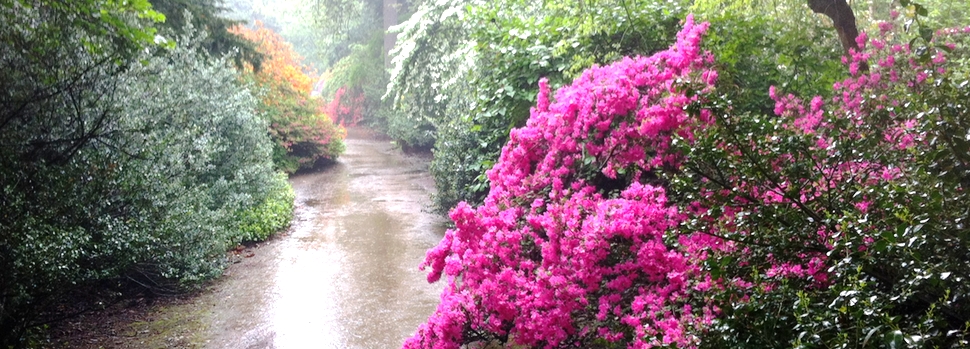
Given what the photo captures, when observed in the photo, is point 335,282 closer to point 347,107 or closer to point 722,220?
point 722,220

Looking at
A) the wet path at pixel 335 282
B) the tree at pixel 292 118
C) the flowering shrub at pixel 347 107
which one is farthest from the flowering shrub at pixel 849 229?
the flowering shrub at pixel 347 107

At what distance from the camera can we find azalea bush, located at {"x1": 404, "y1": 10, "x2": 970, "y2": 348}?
1965mm

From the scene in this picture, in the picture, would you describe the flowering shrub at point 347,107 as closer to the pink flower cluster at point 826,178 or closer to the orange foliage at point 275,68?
the orange foliage at point 275,68

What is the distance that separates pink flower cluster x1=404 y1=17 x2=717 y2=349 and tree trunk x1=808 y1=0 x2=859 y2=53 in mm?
1643

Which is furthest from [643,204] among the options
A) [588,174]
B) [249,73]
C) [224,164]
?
[249,73]

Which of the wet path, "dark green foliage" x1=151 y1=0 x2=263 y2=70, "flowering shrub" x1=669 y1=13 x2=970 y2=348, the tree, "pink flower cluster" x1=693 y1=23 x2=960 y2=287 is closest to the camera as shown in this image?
"flowering shrub" x1=669 y1=13 x2=970 y2=348

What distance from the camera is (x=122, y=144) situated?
5926 mm

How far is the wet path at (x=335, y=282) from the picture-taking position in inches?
221

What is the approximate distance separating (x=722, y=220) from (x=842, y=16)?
4.19m

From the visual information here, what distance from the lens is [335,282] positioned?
718 centimetres

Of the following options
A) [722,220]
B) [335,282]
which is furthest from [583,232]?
[335,282]

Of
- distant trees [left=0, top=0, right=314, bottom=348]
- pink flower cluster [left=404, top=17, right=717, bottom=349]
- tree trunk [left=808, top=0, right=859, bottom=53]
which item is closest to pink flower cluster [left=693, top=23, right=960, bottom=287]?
pink flower cluster [left=404, top=17, right=717, bottom=349]

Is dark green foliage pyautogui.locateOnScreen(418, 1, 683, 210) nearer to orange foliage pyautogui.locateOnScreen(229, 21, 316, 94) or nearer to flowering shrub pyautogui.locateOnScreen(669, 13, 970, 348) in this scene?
flowering shrub pyautogui.locateOnScreen(669, 13, 970, 348)

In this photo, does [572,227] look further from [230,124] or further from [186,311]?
[230,124]
